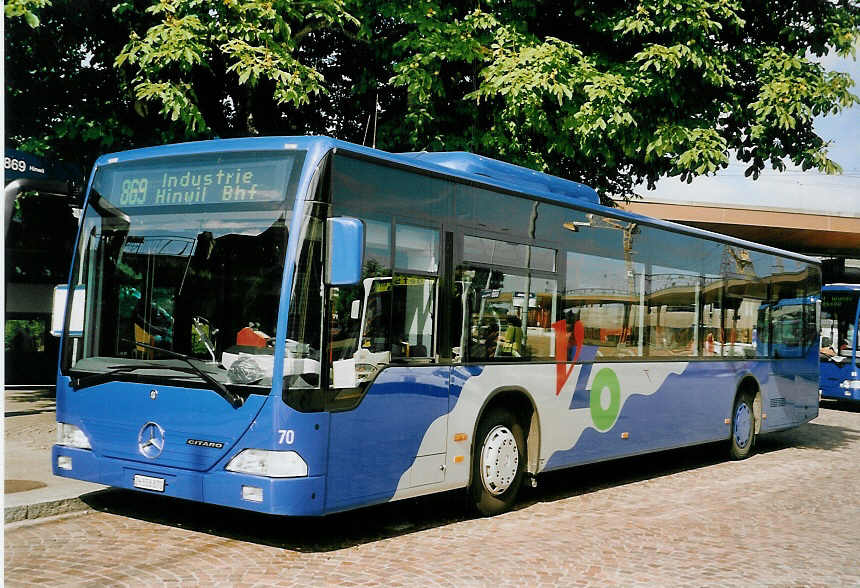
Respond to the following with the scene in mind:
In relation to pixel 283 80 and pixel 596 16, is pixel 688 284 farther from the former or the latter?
pixel 283 80

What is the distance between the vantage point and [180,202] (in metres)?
7.40

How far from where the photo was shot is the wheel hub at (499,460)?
29.1 ft

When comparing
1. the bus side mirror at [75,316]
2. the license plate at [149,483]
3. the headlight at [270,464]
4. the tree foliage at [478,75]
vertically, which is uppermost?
the tree foliage at [478,75]

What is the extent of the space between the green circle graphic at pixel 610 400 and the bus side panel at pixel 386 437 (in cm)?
274

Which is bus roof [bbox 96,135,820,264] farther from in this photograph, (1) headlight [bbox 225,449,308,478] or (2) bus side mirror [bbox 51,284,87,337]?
(1) headlight [bbox 225,449,308,478]

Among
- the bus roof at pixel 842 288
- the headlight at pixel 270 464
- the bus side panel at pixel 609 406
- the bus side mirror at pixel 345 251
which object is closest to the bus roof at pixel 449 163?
the bus side mirror at pixel 345 251

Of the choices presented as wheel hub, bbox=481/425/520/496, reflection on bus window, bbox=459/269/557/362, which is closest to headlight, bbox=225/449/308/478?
reflection on bus window, bbox=459/269/557/362

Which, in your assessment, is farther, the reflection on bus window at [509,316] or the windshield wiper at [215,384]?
the reflection on bus window at [509,316]

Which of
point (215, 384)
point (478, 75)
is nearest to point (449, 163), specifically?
point (215, 384)

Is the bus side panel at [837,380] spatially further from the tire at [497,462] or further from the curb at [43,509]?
the curb at [43,509]

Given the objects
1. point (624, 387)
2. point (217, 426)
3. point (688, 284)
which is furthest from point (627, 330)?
point (217, 426)

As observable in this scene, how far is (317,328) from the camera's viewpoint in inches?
273

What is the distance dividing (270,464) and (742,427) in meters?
9.43

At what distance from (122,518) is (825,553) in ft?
19.0
